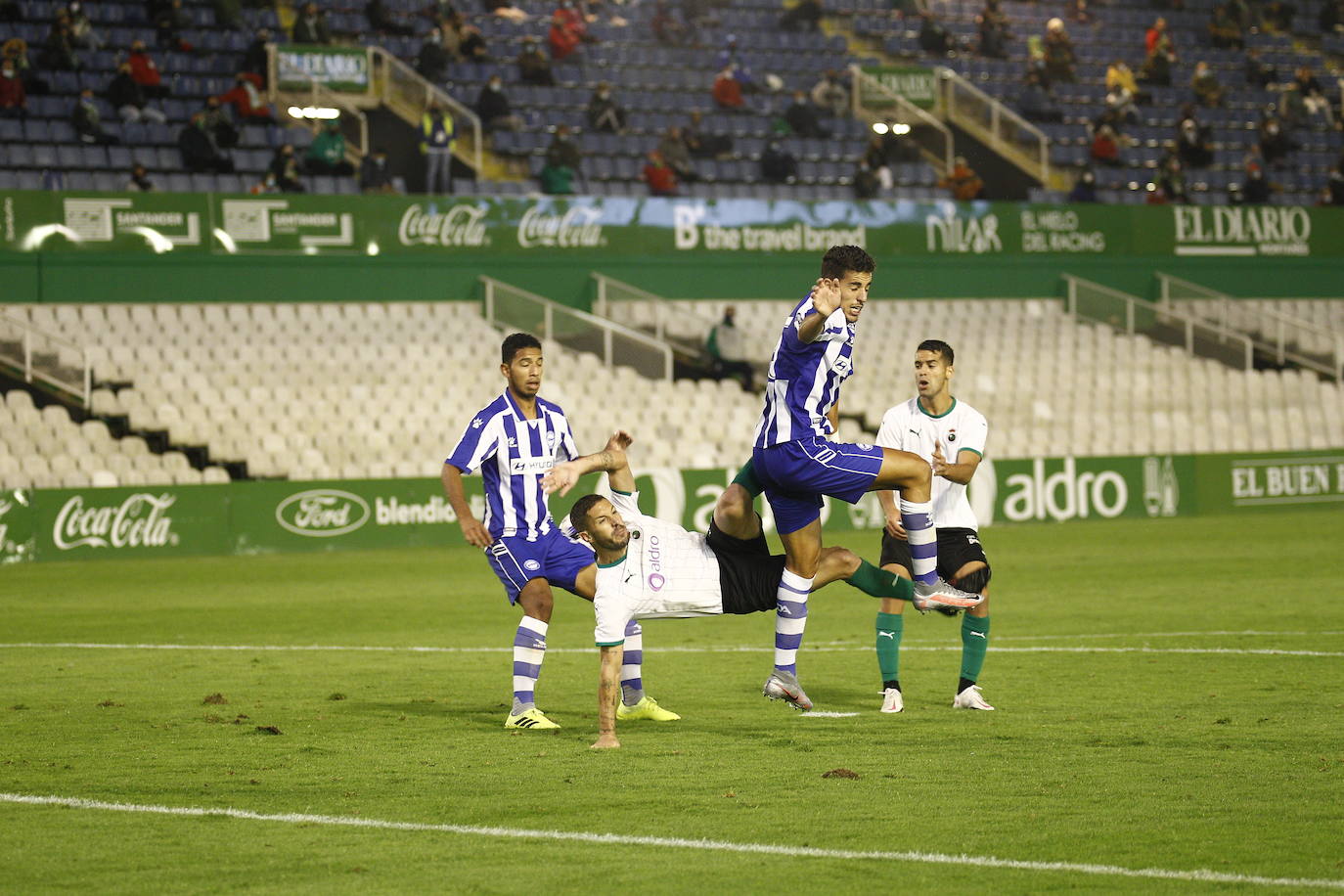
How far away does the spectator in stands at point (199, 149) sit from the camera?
2730 centimetres

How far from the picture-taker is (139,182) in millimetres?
26969

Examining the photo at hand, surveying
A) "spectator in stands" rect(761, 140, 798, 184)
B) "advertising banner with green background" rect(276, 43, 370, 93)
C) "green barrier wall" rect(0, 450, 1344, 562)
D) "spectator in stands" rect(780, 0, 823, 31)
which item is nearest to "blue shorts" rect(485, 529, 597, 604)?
"green barrier wall" rect(0, 450, 1344, 562)

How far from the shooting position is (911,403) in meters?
9.74

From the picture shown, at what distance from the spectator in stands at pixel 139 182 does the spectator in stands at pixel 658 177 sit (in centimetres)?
876

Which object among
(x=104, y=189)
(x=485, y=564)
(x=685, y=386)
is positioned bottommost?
(x=485, y=564)

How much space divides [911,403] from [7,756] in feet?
16.8

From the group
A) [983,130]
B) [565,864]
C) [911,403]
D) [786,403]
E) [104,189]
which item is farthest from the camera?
[983,130]

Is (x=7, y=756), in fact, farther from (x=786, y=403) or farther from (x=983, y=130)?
(x=983, y=130)

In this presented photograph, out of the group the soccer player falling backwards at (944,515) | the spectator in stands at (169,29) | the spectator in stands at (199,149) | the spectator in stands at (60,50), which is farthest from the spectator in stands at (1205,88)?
the soccer player falling backwards at (944,515)

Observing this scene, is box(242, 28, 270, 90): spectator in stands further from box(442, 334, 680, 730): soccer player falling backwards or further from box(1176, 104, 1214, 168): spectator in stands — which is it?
box(442, 334, 680, 730): soccer player falling backwards

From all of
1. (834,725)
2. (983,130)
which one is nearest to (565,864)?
(834,725)

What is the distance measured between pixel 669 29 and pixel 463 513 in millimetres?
26251

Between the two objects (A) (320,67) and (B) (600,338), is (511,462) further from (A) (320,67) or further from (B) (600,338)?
(A) (320,67)

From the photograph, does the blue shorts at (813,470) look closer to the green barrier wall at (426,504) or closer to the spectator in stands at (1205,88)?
the green barrier wall at (426,504)
